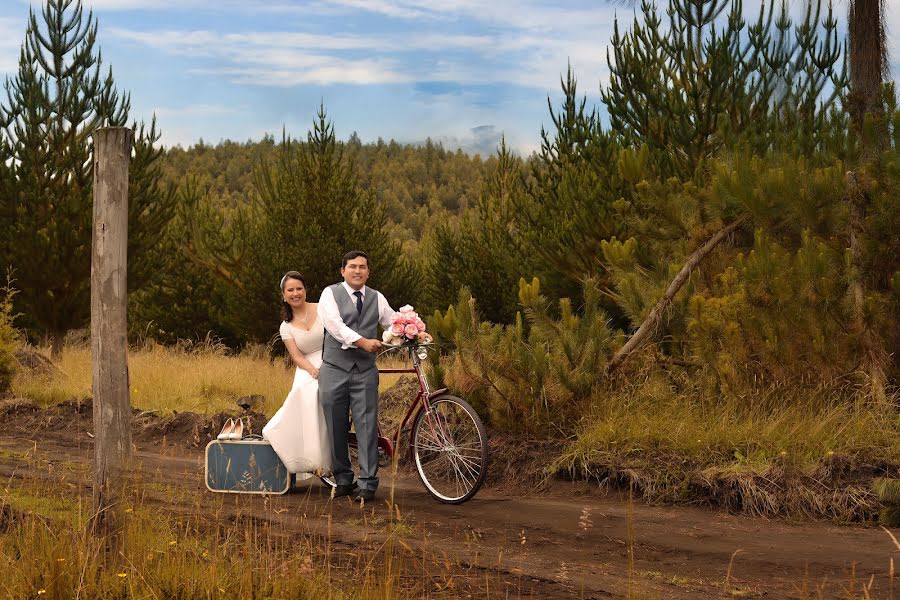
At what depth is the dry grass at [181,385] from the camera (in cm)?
1367

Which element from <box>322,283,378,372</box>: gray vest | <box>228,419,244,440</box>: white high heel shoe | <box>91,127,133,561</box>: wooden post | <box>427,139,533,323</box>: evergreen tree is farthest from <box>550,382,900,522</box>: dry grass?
<box>427,139,533,323</box>: evergreen tree

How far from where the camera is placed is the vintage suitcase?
8125 millimetres

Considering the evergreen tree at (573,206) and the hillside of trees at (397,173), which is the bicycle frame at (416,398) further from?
the hillside of trees at (397,173)

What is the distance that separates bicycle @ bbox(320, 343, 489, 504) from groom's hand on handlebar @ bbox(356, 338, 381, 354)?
0.16 metres

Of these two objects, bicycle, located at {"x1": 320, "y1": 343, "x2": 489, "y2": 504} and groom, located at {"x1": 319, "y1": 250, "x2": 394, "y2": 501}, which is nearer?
bicycle, located at {"x1": 320, "y1": 343, "x2": 489, "y2": 504}

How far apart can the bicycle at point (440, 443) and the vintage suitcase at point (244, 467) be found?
0.56m

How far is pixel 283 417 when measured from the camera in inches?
320

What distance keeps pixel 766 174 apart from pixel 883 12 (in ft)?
10.1

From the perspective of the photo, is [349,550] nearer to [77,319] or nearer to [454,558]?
[454,558]

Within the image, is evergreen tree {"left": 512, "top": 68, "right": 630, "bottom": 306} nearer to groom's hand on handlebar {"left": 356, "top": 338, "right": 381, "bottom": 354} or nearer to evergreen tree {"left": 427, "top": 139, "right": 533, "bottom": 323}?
evergreen tree {"left": 427, "top": 139, "right": 533, "bottom": 323}

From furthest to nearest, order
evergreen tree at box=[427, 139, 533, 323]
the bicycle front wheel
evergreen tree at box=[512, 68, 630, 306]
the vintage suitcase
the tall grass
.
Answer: evergreen tree at box=[427, 139, 533, 323], evergreen tree at box=[512, 68, 630, 306], the vintage suitcase, the bicycle front wheel, the tall grass

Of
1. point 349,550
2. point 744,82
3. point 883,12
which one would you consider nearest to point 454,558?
point 349,550

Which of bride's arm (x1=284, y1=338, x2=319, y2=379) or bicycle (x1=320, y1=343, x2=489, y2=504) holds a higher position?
bride's arm (x1=284, y1=338, x2=319, y2=379)

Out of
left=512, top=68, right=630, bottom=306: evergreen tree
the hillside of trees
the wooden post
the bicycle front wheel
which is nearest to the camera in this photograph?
the wooden post
